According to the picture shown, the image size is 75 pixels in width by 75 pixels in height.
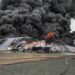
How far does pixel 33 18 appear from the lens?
40562 millimetres

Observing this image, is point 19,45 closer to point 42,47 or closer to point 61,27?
point 42,47

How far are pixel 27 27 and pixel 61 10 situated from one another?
955cm

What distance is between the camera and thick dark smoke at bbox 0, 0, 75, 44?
40.0 meters

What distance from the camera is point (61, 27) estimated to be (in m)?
43.6

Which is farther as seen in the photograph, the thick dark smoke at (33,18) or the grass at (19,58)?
the thick dark smoke at (33,18)

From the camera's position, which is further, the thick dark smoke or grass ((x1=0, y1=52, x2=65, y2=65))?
the thick dark smoke

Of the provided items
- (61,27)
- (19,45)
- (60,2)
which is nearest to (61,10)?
(60,2)

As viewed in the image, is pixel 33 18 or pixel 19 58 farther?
pixel 33 18

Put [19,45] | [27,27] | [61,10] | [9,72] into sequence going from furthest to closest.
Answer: [61,10]
[27,27]
[19,45]
[9,72]

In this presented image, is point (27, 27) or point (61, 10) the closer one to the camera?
point (27, 27)

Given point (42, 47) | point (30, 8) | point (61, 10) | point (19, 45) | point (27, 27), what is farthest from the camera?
point (61, 10)

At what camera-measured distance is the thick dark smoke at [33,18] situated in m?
40.0

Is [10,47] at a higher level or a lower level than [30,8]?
lower

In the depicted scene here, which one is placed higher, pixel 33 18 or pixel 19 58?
pixel 33 18
